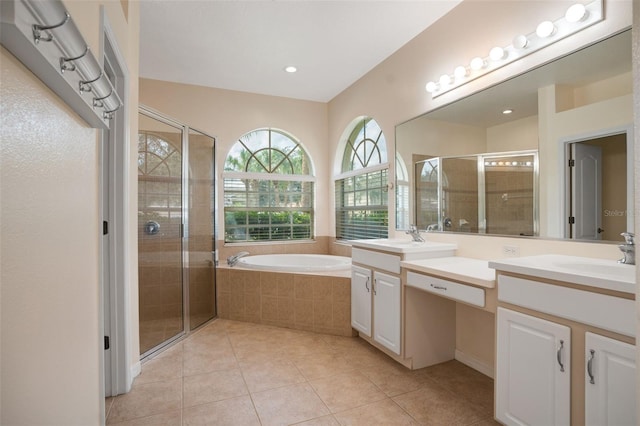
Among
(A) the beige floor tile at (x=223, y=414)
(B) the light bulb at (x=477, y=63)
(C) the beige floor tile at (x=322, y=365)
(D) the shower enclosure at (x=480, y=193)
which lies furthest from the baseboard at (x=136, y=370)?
(B) the light bulb at (x=477, y=63)

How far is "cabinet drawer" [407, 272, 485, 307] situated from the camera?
1667mm

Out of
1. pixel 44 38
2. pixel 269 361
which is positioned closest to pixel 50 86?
pixel 44 38

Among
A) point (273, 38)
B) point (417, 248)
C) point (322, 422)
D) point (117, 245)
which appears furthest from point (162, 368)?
point (273, 38)

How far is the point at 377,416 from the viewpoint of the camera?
68.5 inches

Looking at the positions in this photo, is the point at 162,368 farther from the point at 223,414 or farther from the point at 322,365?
the point at 322,365

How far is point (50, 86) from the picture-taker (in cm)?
78

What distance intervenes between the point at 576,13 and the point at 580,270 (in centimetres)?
131

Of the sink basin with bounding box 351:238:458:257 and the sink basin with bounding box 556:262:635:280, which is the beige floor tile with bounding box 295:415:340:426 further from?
the sink basin with bounding box 556:262:635:280

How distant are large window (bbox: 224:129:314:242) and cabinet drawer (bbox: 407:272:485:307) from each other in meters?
2.56

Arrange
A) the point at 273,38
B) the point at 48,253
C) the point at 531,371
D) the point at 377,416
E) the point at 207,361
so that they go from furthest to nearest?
the point at 273,38, the point at 207,361, the point at 377,416, the point at 531,371, the point at 48,253

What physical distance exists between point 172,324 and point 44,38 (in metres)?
2.59

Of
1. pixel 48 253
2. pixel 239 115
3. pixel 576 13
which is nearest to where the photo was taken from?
pixel 48 253

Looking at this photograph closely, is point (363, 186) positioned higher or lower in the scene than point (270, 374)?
higher

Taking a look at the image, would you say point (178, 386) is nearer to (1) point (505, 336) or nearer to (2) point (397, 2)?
(1) point (505, 336)
